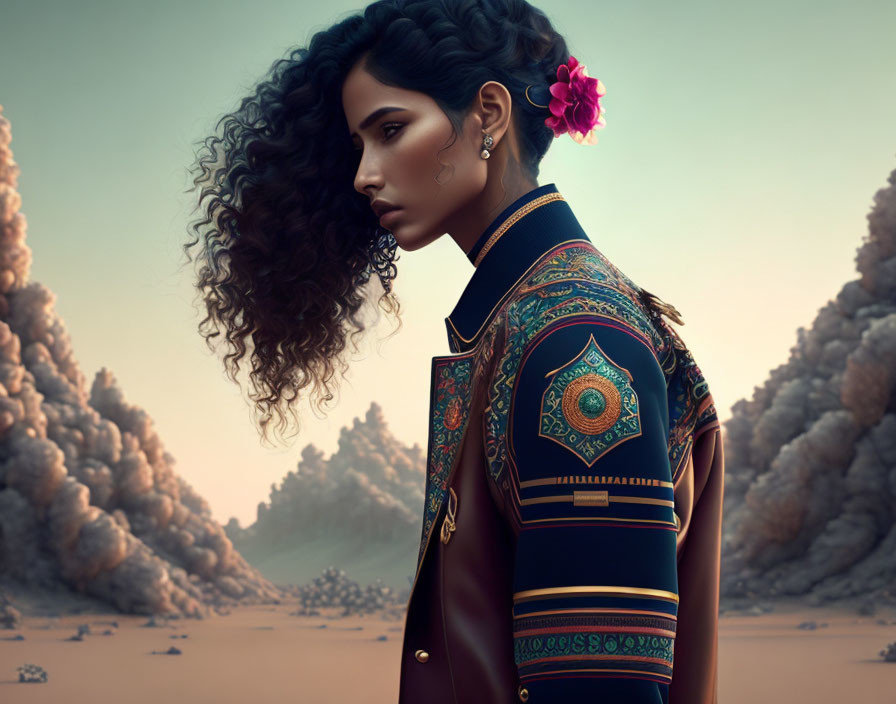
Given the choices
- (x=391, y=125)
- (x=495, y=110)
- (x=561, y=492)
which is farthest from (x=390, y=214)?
(x=561, y=492)

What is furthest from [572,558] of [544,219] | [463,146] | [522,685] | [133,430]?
[133,430]

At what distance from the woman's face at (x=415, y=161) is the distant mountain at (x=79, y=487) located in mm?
10707

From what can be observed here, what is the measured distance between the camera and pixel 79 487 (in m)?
11.9

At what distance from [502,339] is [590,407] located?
0.89 ft

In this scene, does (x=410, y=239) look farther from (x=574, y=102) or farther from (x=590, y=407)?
(x=590, y=407)

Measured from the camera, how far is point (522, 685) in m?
1.70

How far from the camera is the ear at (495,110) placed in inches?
86.3

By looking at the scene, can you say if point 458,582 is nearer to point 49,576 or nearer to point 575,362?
point 575,362

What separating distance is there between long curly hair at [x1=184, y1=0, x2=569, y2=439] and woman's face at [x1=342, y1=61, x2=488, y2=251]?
4cm

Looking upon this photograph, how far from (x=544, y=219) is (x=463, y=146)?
0.24 metres

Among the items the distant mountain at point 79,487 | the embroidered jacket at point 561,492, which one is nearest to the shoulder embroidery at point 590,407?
the embroidered jacket at point 561,492

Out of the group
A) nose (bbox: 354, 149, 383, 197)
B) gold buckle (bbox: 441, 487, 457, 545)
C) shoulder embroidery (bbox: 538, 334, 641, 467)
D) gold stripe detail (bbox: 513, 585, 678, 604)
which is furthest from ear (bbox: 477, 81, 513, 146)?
gold stripe detail (bbox: 513, 585, 678, 604)

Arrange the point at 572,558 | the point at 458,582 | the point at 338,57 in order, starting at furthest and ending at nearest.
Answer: the point at 338,57, the point at 458,582, the point at 572,558

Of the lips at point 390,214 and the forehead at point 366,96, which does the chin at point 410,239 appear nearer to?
the lips at point 390,214
